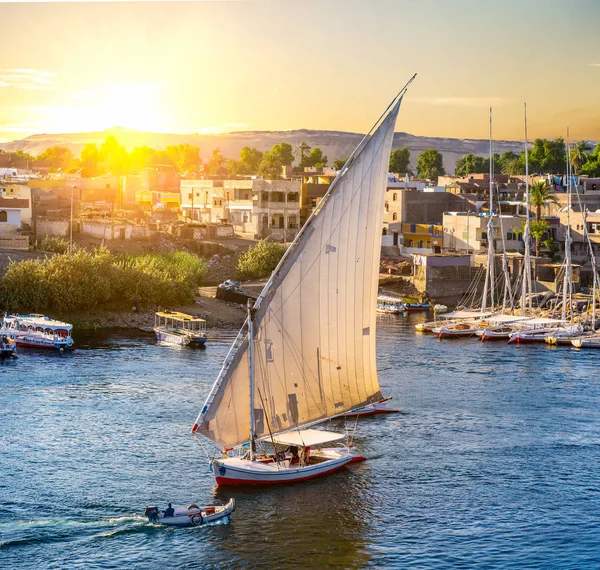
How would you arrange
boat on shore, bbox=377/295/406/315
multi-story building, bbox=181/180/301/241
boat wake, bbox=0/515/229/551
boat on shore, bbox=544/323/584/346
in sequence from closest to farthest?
boat wake, bbox=0/515/229/551, boat on shore, bbox=544/323/584/346, boat on shore, bbox=377/295/406/315, multi-story building, bbox=181/180/301/241

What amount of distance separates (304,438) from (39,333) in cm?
3637

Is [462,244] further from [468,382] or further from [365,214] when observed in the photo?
[365,214]

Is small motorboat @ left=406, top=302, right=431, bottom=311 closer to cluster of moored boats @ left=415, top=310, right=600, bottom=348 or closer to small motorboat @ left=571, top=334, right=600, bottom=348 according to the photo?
cluster of moored boats @ left=415, top=310, right=600, bottom=348

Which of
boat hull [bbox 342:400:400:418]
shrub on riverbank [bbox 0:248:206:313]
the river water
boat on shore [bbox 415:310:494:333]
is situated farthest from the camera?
boat on shore [bbox 415:310:494:333]

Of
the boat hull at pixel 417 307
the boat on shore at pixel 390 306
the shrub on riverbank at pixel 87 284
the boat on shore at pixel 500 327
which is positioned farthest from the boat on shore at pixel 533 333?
the shrub on riverbank at pixel 87 284

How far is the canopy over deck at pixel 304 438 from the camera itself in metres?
43.6

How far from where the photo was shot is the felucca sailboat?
41.7 m

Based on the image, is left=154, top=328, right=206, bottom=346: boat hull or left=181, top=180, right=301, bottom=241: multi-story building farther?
left=181, top=180, right=301, bottom=241: multi-story building

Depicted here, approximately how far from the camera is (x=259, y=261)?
108500 mm

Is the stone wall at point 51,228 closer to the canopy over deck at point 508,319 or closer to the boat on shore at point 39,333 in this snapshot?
the boat on shore at point 39,333

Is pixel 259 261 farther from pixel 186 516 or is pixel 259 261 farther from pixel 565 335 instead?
pixel 186 516

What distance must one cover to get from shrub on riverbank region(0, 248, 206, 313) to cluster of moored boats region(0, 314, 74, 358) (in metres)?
8.07

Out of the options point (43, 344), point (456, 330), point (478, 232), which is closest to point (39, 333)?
point (43, 344)

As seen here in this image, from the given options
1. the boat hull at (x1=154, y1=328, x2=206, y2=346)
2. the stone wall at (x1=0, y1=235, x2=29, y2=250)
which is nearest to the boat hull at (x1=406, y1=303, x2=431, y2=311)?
the boat hull at (x1=154, y1=328, x2=206, y2=346)
